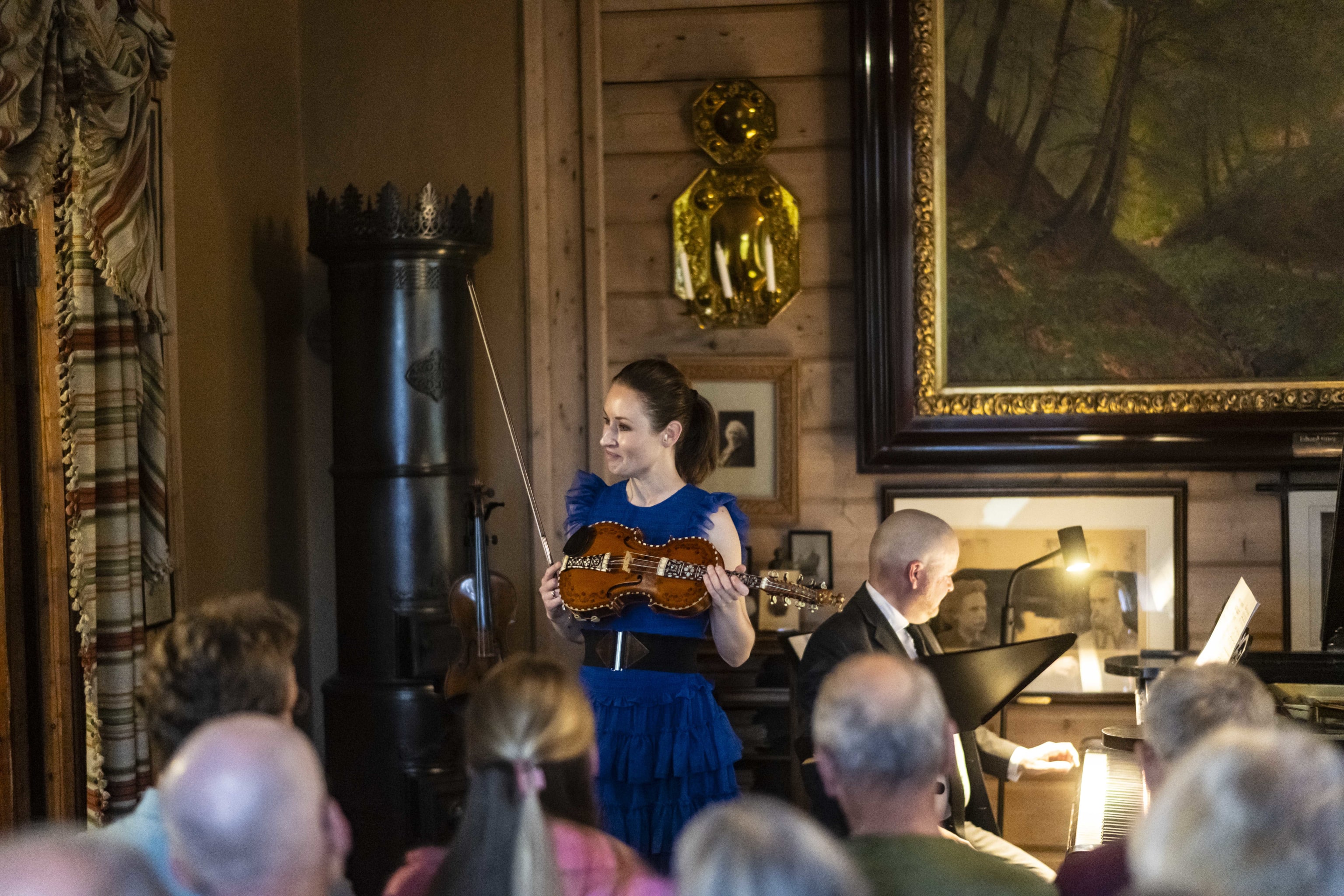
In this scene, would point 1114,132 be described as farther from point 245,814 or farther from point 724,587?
point 245,814

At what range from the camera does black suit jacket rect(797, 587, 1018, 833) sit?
2676 millimetres

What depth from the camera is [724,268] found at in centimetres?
396

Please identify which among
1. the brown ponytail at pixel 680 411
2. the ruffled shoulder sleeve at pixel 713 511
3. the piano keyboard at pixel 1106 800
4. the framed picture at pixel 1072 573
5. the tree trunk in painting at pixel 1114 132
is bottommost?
the piano keyboard at pixel 1106 800

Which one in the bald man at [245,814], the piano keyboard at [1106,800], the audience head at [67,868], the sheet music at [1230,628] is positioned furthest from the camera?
the sheet music at [1230,628]

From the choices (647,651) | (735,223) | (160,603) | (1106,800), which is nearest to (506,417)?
(735,223)

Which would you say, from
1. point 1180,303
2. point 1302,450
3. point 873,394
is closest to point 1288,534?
point 1302,450

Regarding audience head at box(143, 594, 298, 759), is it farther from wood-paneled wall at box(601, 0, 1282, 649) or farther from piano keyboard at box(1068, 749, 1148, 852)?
wood-paneled wall at box(601, 0, 1282, 649)

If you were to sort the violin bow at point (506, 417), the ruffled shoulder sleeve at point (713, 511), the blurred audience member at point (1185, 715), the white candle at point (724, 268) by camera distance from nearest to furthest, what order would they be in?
the blurred audience member at point (1185, 715), the ruffled shoulder sleeve at point (713, 511), the violin bow at point (506, 417), the white candle at point (724, 268)

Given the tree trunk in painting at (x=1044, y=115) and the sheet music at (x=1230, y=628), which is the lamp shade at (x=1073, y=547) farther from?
the tree trunk in painting at (x=1044, y=115)

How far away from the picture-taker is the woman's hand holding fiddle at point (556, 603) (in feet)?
9.17

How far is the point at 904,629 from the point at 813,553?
1197mm

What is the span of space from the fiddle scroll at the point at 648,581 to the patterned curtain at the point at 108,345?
1077mm

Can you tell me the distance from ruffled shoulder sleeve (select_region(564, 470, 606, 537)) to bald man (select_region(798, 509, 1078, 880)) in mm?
562

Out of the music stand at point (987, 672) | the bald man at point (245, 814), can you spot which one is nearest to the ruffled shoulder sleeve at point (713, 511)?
the music stand at point (987, 672)
